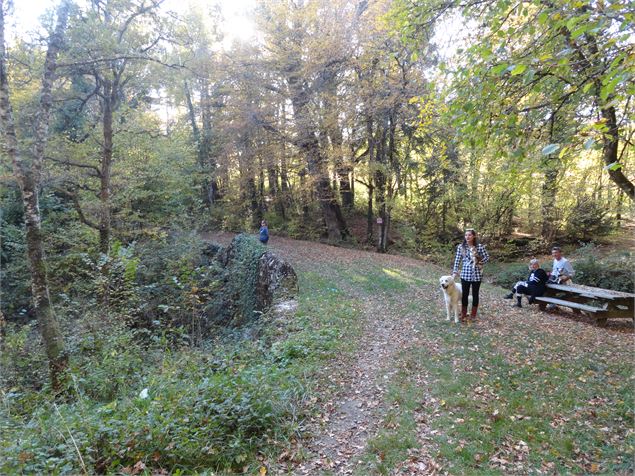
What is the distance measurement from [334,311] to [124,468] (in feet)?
19.4

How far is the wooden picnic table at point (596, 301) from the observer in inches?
285

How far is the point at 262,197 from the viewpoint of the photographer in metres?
25.6

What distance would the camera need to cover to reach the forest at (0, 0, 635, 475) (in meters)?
3.56

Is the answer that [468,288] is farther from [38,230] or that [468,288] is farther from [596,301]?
[38,230]

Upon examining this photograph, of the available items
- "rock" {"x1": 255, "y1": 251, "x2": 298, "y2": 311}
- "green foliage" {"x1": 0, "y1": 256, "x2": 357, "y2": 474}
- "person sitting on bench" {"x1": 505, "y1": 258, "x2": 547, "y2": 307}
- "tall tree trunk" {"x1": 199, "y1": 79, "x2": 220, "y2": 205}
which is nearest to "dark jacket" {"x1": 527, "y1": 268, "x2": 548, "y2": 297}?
"person sitting on bench" {"x1": 505, "y1": 258, "x2": 547, "y2": 307}

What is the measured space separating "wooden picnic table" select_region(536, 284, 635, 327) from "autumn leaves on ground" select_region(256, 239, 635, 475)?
331 millimetres

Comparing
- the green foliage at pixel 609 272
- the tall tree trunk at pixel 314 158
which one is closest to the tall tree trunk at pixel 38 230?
the tall tree trunk at pixel 314 158

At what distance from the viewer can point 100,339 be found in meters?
7.30

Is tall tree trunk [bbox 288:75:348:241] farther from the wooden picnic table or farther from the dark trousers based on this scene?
the wooden picnic table

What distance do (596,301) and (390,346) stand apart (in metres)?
5.54

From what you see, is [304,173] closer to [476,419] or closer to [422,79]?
[422,79]

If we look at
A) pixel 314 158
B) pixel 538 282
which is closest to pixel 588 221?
pixel 538 282

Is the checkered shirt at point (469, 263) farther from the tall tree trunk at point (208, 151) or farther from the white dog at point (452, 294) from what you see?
the tall tree trunk at point (208, 151)

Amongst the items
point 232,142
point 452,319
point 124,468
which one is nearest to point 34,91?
point 232,142
